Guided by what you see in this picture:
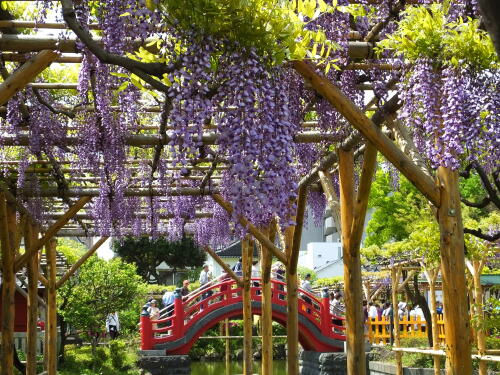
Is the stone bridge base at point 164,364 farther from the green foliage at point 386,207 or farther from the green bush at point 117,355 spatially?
the green foliage at point 386,207

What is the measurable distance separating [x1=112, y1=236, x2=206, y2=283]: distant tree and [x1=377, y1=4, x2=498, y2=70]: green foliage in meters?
23.8

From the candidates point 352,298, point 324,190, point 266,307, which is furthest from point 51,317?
point 352,298

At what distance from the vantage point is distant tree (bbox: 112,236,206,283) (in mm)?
28062

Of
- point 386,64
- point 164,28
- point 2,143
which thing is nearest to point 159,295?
point 2,143

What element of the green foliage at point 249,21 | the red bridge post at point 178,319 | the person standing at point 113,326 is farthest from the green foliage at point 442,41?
the person standing at point 113,326

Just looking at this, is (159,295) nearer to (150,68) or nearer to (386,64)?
(386,64)

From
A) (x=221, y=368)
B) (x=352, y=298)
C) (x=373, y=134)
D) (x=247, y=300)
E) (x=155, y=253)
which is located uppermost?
(x=155, y=253)

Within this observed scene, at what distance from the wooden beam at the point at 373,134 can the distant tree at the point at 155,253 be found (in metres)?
23.4

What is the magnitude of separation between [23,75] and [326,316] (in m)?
11.7

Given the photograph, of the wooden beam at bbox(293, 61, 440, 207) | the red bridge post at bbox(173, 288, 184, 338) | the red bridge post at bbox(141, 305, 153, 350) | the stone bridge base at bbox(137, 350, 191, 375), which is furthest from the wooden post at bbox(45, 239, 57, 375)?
the wooden beam at bbox(293, 61, 440, 207)

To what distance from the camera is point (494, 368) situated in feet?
34.0

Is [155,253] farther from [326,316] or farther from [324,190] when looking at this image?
[324,190]

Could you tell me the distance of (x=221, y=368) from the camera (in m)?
18.4

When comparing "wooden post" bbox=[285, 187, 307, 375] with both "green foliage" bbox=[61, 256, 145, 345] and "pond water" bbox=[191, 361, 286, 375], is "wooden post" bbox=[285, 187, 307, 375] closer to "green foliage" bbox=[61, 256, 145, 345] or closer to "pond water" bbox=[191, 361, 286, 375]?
"green foliage" bbox=[61, 256, 145, 345]
